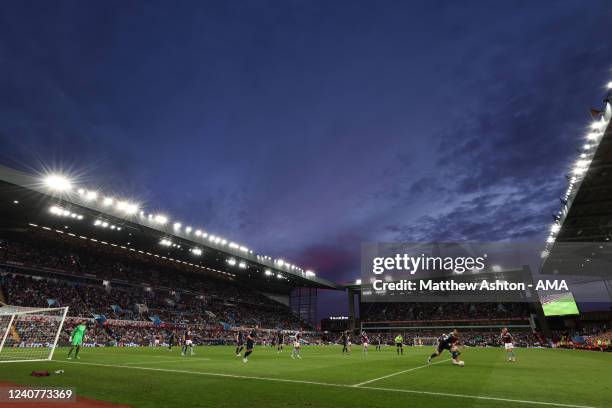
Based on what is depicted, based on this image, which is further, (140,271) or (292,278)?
(292,278)

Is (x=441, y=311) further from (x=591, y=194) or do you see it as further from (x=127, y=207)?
(x=127, y=207)

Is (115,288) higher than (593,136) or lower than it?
lower

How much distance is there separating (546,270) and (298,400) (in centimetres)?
6703

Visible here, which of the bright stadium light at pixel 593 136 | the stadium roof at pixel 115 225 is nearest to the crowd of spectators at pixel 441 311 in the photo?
the stadium roof at pixel 115 225

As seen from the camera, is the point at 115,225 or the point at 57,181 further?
the point at 115,225

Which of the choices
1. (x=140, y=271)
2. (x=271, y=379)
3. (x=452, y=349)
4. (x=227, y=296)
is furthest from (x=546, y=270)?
(x=140, y=271)

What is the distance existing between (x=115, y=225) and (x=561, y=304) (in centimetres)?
7278

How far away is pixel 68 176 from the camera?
3403 centimetres

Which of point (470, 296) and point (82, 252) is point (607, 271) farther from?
point (82, 252)

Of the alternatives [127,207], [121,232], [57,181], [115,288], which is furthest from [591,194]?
[115,288]

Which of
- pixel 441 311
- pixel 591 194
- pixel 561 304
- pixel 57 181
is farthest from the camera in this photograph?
pixel 441 311

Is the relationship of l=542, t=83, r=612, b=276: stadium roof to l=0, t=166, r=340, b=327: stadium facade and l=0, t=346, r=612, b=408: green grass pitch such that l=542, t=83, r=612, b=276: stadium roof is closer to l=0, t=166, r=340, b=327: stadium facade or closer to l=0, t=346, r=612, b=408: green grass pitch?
l=0, t=346, r=612, b=408: green grass pitch

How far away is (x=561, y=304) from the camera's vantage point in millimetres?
63656

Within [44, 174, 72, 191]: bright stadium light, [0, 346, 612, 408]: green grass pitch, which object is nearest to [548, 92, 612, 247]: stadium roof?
[0, 346, 612, 408]: green grass pitch
